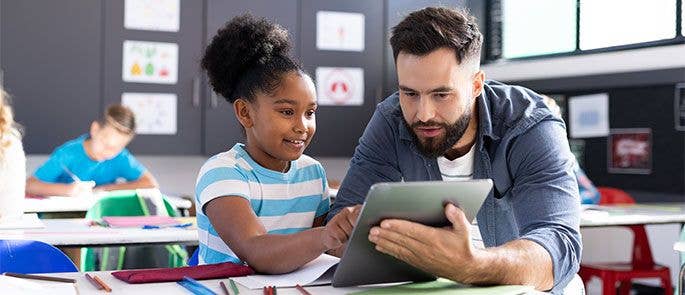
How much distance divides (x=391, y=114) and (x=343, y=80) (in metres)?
4.05

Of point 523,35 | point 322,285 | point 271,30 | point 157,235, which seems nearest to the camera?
point 322,285

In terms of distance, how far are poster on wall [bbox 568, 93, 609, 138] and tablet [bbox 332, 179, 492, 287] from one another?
395cm

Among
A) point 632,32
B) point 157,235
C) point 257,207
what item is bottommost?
point 157,235

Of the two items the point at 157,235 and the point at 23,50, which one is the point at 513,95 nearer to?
the point at 157,235

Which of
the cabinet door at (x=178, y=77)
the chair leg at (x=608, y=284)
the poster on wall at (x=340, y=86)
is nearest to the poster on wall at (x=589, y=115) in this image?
the chair leg at (x=608, y=284)

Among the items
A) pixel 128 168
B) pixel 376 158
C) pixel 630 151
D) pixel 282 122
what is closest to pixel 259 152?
pixel 282 122

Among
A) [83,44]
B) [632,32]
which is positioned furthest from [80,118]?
[632,32]

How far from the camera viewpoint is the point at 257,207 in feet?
5.94

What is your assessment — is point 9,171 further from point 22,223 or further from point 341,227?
point 341,227

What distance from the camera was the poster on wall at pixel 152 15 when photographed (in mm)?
5453

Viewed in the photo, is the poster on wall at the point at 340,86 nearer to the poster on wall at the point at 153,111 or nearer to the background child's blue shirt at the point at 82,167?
the poster on wall at the point at 153,111

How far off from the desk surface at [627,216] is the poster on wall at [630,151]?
3.17ft

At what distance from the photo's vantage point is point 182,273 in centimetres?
144

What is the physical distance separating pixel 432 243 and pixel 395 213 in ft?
0.25
